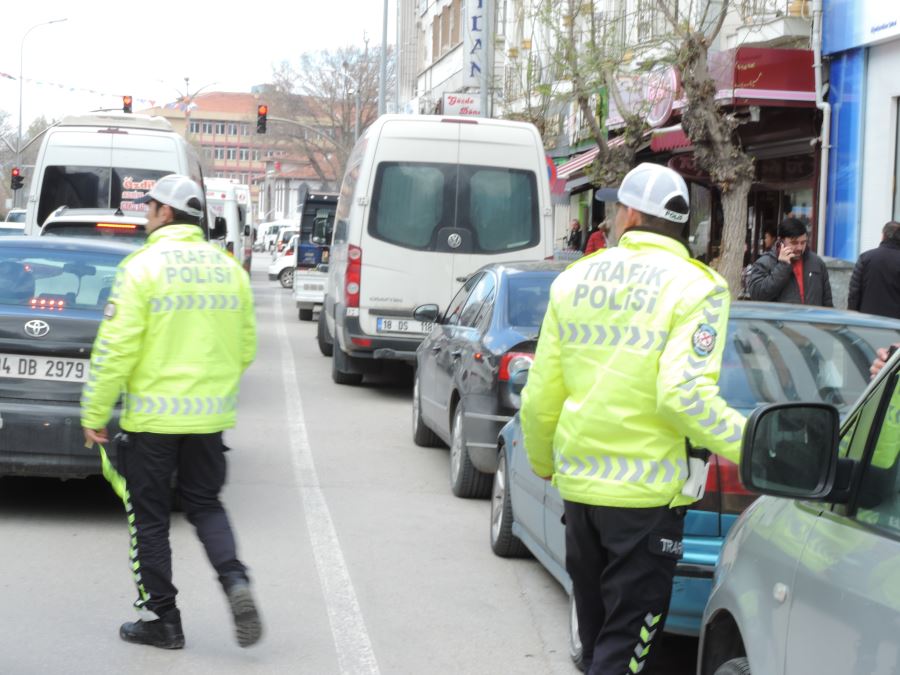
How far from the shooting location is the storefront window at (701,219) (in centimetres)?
2497

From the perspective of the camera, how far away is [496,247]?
14883 millimetres

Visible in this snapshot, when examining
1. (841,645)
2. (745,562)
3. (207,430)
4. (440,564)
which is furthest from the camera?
(440,564)

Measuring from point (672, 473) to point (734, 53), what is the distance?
48.4 feet

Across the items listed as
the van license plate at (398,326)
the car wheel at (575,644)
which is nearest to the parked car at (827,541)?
the car wheel at (575,644)

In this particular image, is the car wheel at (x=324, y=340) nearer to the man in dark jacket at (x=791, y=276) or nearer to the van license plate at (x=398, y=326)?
the van license plate at (x=398, y=326)

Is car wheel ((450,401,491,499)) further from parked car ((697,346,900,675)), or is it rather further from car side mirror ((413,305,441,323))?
parked car ((697,346,900,675))

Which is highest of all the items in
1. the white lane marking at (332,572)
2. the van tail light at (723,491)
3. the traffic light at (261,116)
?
the traffic light at (261,116)

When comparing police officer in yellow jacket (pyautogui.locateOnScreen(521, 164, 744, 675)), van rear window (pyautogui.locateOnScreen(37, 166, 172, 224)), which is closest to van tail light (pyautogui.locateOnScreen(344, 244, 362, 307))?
van rear window (pyautogui.locateOnScreen(37, 166, 172, 224))

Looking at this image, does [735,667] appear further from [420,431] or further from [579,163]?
[579,163]

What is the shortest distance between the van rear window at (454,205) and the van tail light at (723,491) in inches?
382

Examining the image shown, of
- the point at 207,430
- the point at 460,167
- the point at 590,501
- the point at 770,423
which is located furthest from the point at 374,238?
the point at 770,423

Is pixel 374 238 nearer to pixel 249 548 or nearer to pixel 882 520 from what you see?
pixel 249 548

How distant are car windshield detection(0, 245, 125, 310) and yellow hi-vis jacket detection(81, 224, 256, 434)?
2.48 meters

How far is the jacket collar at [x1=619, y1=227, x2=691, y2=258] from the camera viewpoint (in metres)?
4.07
